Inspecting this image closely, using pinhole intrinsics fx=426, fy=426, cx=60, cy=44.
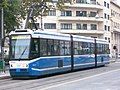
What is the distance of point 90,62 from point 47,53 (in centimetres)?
1077

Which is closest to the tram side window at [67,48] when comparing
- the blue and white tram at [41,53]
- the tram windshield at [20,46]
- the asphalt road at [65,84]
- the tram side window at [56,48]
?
the blue and white tram at [41,53]

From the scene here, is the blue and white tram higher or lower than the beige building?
lower

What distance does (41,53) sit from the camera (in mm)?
27203

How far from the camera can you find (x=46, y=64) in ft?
91.4

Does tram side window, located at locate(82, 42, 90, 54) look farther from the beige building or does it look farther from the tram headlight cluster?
the beige building

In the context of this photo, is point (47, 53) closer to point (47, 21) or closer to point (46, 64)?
point (46, 64)

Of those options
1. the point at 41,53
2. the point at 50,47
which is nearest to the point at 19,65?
the point at 41,53

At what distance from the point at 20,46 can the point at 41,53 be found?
1461mm

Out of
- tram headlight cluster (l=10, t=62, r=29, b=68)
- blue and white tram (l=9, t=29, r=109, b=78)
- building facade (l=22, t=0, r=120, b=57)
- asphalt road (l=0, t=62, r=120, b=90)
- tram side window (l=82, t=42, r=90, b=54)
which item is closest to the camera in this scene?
asphalt road (l=0, t=62, r=120, b=90)

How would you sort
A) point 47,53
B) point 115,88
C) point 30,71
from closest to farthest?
1. point 115,88
2. point 30,71
3. point 47,53

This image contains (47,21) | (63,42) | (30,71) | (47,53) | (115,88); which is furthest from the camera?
(47,21)

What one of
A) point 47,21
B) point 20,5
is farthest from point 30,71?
point 47,21

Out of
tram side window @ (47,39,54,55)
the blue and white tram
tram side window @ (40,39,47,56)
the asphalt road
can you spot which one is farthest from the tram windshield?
tram side window @ (47,39,54,55)

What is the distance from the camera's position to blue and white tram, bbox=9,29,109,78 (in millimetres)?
26391
